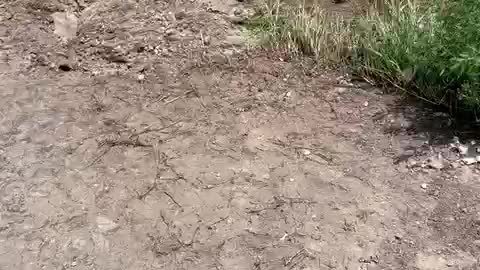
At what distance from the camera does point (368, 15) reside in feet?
13.8

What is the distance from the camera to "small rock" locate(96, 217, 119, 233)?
3129 millimetres

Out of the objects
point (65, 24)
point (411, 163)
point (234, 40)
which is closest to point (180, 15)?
point (234, 40)

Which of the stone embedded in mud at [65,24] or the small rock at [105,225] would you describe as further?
the stone embedded in mud at [65,24]

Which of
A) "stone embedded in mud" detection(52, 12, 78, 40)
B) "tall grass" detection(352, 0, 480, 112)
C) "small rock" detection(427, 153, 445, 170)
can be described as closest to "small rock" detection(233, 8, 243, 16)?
"tall grass" detection(352, 0, 480, 112)

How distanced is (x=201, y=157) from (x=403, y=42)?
1.34 meters

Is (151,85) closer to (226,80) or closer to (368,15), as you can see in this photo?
(226,80)

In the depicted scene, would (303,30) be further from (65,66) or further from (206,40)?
(65,66)

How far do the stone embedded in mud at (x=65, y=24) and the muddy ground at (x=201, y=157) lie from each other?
0.12ft

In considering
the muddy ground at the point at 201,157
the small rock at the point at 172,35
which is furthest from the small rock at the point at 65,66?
the small rock at the point at 172,35

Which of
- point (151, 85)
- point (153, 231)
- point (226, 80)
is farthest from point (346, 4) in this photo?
point (153, 231)

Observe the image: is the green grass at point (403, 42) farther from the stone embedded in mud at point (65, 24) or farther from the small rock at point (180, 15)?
the stone embedded in mud at point (65, 24)

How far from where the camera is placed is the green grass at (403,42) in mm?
3332

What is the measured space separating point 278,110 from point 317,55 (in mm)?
511

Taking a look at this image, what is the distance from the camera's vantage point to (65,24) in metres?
4.38
